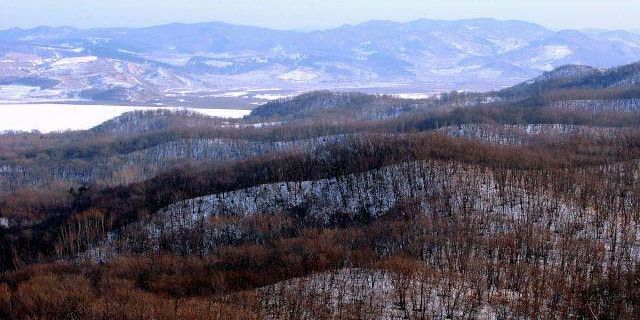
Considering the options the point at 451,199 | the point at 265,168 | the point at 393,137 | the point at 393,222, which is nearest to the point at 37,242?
the point at 265,168

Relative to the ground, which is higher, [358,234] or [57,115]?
[57,115]

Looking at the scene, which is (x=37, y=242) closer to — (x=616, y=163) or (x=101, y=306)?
(x=101, y=306)

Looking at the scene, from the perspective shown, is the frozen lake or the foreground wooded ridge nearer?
the foreground wooded ridge

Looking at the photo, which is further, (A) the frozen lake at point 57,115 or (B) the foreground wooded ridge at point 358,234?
(A) the frozen lake at point 57,115

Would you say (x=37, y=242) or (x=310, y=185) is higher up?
(x=310, y=185)
